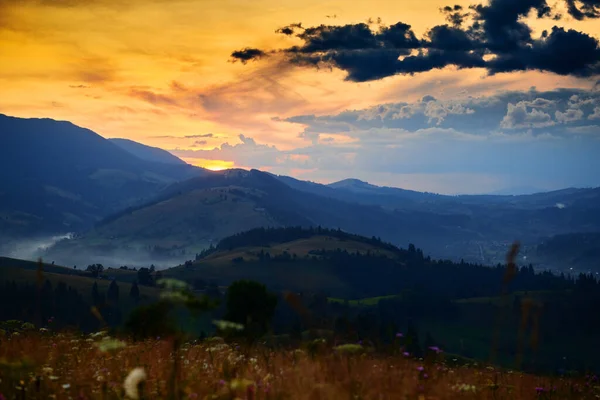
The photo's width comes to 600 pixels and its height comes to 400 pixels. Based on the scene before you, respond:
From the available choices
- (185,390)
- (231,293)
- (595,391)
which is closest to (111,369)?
(185,390)

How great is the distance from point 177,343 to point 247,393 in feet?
3.84

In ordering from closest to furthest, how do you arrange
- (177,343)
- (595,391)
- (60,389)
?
(177,343)
(60,389)
(595,391)

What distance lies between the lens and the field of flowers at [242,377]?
6.61 m

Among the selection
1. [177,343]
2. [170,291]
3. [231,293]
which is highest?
[170,291]

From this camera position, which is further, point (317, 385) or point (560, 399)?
point (560, 399)

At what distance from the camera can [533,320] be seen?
20.6 feet

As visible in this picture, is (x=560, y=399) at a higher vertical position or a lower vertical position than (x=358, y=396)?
lower

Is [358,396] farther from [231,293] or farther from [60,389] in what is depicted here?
[231,293]

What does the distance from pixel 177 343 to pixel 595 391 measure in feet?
26.5

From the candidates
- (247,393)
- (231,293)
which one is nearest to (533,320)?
(247,393)

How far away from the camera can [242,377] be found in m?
7.97

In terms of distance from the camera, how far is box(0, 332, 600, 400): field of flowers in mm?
6613

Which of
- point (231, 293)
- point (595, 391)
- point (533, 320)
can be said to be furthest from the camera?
point (231, 293)

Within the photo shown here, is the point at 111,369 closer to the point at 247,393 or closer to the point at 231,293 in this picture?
Answer: the point at 247,393
